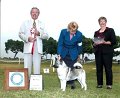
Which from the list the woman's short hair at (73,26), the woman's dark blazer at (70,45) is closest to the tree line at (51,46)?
the woman's dark blazer at (70,45)

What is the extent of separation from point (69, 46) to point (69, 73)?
67 cm

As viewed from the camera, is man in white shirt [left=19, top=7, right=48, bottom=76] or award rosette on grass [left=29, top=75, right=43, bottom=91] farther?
man in white shirt [left=19, top=7, right=48, bottom=76]

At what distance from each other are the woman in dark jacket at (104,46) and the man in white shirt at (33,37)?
1.44m

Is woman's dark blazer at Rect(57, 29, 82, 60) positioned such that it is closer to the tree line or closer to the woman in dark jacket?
the woman in dark jacket

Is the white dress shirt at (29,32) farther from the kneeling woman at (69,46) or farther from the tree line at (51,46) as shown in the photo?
the tree line at (51,46)

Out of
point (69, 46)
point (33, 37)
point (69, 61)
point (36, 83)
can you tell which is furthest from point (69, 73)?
point (33, 37)

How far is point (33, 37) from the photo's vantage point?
11.2 m

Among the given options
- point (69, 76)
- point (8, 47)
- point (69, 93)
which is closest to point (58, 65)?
point (69, 76)

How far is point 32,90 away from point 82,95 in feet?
4.50

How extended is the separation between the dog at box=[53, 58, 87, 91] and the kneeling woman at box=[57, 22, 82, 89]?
5.9 inches

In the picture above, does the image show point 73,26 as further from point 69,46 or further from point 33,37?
point 33,37

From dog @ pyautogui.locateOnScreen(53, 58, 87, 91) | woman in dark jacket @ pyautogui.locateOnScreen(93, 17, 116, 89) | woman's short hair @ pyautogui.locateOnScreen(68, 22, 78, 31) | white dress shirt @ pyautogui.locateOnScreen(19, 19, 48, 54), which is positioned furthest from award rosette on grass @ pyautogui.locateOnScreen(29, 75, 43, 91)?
woman in dark jacket @ pyautogui.locateOnScreen(93, 17, 116, 89)

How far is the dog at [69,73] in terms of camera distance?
35.7ft

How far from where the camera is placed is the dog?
10.9 m
